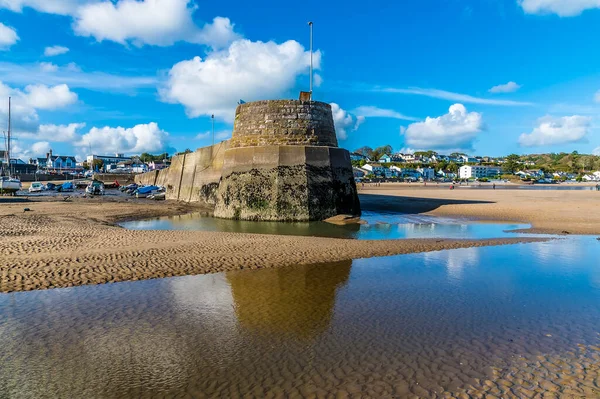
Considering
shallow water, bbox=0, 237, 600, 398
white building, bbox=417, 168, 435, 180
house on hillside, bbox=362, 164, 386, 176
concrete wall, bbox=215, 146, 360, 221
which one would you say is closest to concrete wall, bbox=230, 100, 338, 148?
concrete wall, bbox=215, 146, 360, 221

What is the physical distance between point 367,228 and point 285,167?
5327 mm

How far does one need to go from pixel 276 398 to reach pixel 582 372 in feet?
12.4

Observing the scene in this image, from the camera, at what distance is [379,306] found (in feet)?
25.1

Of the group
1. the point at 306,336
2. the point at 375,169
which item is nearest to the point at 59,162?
the point at 375,169

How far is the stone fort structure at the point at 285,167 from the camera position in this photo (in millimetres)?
20969

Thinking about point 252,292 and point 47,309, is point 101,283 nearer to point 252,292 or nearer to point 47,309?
point 47,309

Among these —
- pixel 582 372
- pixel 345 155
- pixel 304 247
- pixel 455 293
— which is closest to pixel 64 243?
pixel 304 247

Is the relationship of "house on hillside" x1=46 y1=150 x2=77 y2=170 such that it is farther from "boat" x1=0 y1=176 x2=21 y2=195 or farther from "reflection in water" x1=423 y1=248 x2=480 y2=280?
"reflection in water" x1=423 y1=248 x2=480 y2=280

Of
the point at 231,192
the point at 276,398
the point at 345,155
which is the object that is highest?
the point at 345,155

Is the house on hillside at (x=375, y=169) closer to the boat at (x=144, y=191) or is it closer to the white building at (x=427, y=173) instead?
the white building at (x=427, y=173)

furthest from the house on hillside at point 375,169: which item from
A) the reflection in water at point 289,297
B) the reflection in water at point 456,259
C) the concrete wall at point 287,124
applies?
the reflection in water at point 289,297

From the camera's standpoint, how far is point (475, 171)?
159m

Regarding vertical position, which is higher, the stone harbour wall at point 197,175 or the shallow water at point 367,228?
the stone harbour wall at point 197,175

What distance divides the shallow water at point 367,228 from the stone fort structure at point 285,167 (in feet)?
3.23
